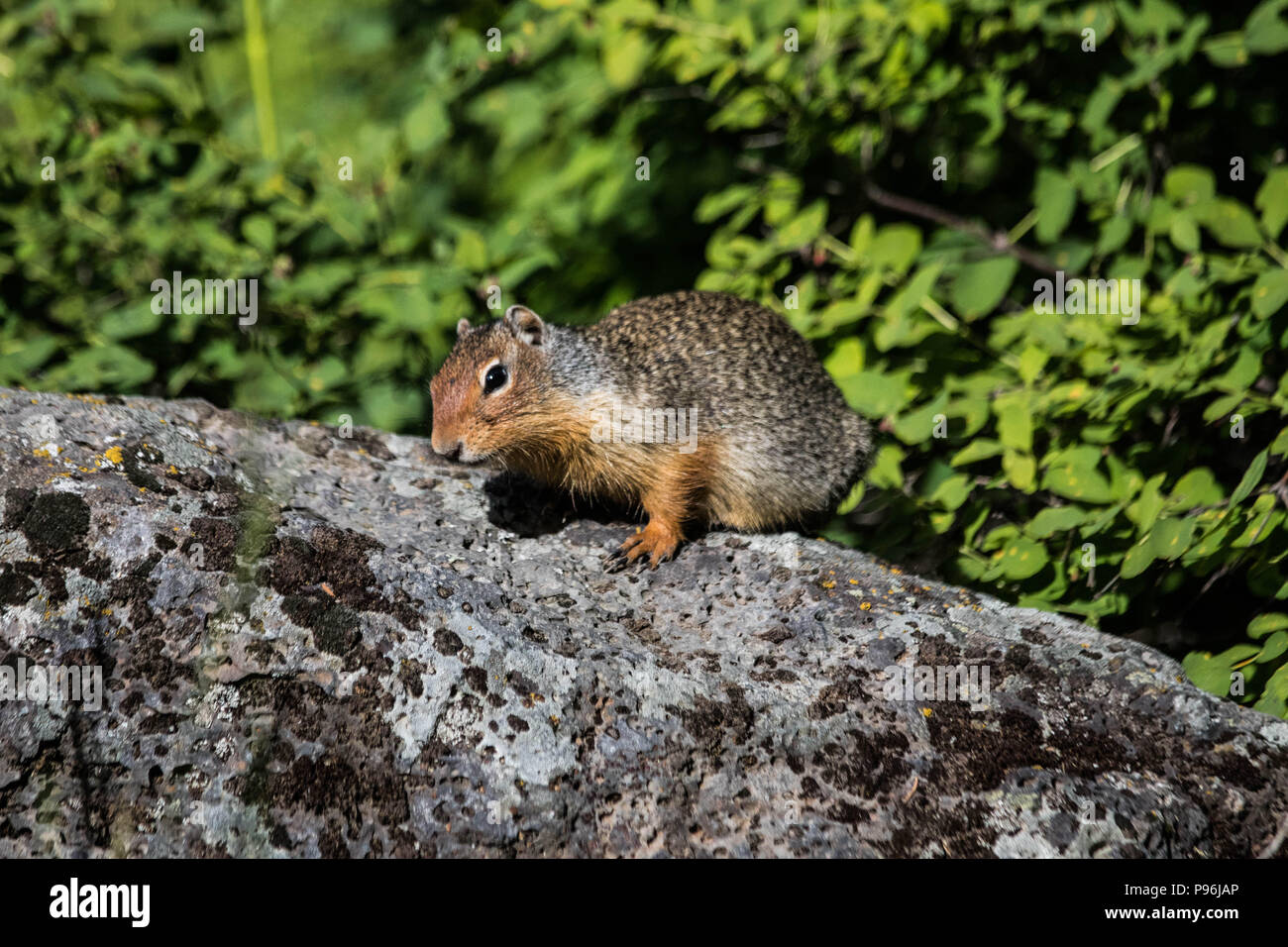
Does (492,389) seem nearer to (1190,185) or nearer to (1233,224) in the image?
(1233,224)

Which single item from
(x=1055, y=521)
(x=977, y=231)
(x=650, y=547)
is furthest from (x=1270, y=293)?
(x=650, y=547)

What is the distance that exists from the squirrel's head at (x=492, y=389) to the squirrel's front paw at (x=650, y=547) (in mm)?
584

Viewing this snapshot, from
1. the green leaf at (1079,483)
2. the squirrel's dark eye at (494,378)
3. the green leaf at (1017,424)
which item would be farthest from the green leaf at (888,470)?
the squirrel's dark eye at (494,378)

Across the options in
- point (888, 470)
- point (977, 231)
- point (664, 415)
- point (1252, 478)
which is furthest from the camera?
point (977, 231)

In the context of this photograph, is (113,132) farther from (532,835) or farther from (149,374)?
(532,835)

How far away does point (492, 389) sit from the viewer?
12.4 feet

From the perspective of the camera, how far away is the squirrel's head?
140 inches

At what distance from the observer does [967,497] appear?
4.01 metres

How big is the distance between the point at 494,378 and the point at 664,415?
693mm

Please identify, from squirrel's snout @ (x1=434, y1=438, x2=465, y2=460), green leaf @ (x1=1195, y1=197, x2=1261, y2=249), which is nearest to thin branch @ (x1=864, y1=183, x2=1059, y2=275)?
green leaf @ (x1=1195, y1=197, x2=1261, y2=249)

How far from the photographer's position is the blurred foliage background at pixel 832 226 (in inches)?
153

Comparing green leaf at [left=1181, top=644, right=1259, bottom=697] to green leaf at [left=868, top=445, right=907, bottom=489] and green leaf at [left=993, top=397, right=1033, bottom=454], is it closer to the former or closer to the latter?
green leaf at [left=993, top=397, right=1033, bottom=454]
